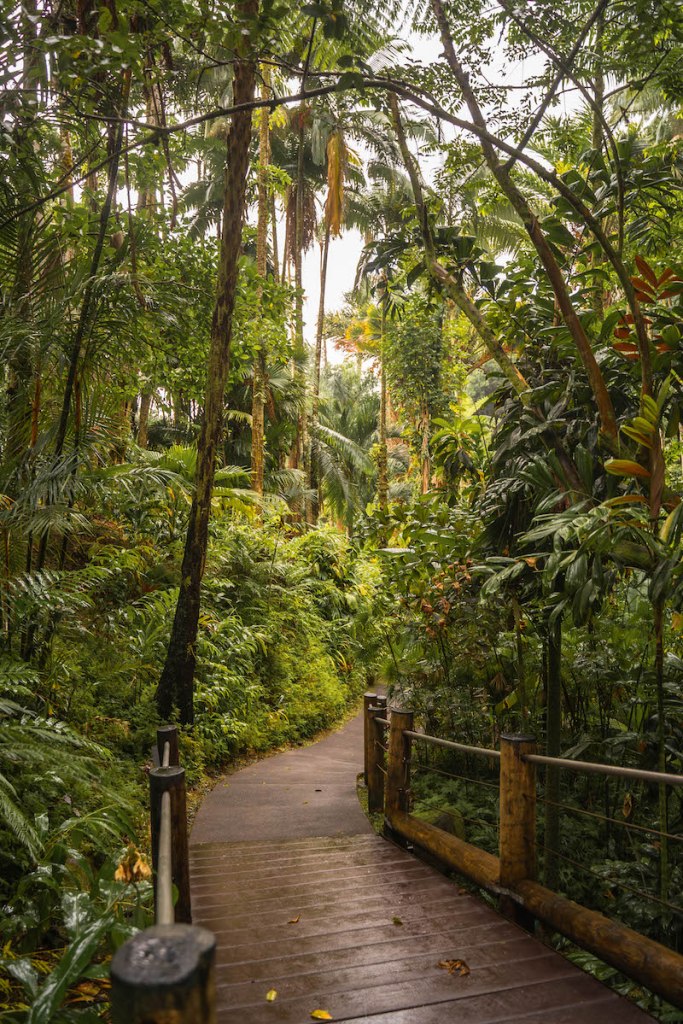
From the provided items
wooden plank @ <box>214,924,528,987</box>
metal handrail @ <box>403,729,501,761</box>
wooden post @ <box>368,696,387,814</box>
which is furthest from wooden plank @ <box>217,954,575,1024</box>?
wooden post @ <box>368,696,387,814</box>

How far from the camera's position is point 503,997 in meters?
2.71

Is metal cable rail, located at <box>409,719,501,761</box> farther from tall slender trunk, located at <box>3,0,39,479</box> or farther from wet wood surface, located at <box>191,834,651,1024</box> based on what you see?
tall slender trunk, located at <box>3,0,39,479</box>

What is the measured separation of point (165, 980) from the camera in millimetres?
1092

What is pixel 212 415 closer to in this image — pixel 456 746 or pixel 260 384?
pixel 456 746

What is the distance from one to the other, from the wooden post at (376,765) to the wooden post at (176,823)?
7.99ft

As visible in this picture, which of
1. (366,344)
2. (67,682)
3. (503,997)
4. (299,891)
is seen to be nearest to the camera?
(503,997)

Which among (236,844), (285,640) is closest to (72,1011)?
(236,844)

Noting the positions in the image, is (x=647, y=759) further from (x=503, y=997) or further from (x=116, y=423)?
(x=116, y=423)

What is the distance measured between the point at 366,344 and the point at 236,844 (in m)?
17.8

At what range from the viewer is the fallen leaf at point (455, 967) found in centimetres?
292

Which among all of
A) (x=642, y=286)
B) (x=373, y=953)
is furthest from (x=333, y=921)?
(x=642, y=286)

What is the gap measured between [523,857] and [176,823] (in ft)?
5.53

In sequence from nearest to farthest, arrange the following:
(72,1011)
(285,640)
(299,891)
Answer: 1. (72,1011)
2. (299,891)
3. (285,640)

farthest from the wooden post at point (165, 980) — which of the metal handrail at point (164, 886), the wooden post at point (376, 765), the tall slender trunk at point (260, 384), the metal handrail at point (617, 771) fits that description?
the tall slender trunk at point (260, 384)
